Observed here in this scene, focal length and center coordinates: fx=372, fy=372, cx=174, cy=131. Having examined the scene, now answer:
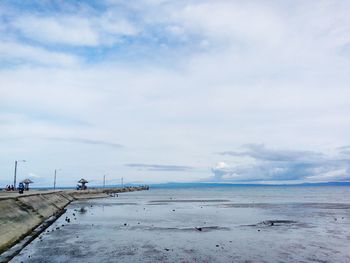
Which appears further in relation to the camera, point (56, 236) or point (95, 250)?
point (56, 236)

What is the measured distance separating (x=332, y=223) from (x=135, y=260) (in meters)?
38.3

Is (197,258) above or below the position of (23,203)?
below

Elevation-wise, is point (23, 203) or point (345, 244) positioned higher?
point (23, 203)

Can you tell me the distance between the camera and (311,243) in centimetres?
3953

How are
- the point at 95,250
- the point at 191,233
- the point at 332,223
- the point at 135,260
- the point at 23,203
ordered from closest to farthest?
the point at 135,260
the point at 95,250
the point at 191,233
the point at 23,203
the point at 332,223

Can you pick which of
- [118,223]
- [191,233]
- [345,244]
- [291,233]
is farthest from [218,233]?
[118,223]

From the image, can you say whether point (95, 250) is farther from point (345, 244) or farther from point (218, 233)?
point (345, 244)

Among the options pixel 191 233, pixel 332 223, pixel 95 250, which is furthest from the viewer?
pixel 332 223

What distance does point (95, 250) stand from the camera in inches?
1433

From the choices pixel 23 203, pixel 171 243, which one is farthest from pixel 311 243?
pixel 23 203

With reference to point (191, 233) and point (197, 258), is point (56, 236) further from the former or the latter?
point (197, 258)

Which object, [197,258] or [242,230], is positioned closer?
[197,258]

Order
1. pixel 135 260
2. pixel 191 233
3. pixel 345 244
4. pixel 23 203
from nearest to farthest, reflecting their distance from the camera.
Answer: pixel 135 260
pixel 345 244
pixel 191 233
pixel 23 203

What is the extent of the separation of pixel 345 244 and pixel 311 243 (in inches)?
139
